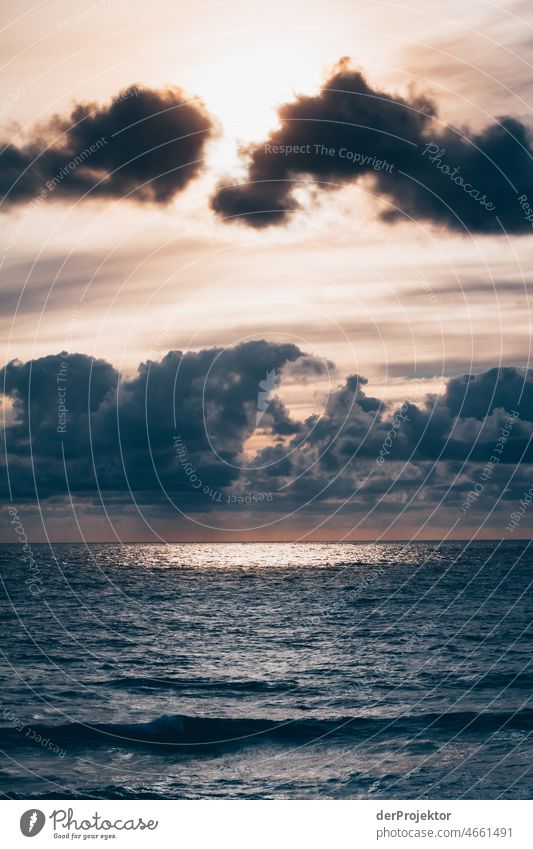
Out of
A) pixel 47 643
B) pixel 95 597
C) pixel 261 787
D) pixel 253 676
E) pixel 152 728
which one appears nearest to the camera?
pixel 261 787

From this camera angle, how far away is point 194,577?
628ft

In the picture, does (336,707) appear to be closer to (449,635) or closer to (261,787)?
(261,787)

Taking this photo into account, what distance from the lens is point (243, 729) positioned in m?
53.8

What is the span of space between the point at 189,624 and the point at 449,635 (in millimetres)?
30869

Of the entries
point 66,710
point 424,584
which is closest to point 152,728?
point 66,710

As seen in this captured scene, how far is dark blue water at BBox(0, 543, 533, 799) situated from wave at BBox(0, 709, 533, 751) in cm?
17

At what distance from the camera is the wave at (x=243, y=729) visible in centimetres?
5091

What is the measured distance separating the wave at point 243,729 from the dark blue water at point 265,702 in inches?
6.9

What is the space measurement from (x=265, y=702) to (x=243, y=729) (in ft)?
24.6
